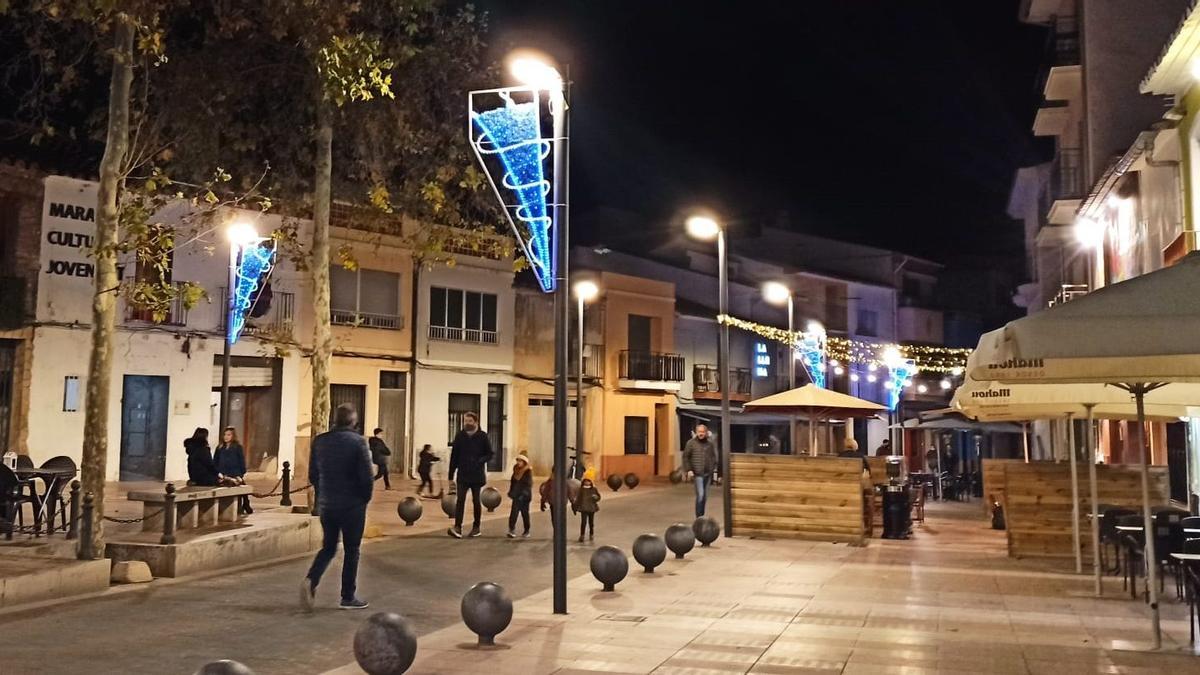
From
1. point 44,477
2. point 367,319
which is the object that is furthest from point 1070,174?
point 44,477

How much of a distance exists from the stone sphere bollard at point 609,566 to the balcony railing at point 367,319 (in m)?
19.5

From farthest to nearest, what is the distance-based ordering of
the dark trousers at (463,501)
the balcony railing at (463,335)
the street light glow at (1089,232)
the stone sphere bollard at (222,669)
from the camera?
the balcony railing at (463,335), the street light glow at (1089,232), the dark trousers at (463,501), the stone sphere bollard at (222,669)

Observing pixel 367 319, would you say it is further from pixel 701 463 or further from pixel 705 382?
pixel 705 382

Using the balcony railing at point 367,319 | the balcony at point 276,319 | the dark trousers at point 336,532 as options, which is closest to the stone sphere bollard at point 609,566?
the dark trousers at point 336,532

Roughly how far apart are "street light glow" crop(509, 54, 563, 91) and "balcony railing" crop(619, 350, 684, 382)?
28885 mm

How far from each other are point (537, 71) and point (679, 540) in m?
6.51

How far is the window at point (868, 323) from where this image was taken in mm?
50938

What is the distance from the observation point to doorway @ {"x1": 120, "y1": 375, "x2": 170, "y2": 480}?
82.2ft

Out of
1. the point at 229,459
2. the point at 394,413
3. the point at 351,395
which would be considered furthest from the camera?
the point at 394,413

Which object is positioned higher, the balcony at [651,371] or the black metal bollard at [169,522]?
the balcony at [651,371]

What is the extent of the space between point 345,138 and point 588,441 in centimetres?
2155

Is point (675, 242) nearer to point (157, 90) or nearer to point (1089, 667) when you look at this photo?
point (157, 90)

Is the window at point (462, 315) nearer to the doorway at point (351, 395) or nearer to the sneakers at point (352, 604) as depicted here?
the doorway at point (351, 395)

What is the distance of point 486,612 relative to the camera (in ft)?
25.8
